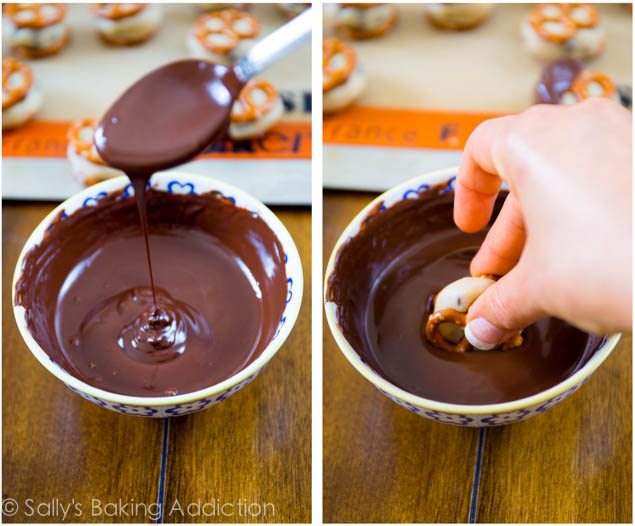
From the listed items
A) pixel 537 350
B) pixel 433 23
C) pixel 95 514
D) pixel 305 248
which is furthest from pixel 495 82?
pixel 95 514

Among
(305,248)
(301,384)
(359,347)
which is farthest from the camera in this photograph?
(305,248)

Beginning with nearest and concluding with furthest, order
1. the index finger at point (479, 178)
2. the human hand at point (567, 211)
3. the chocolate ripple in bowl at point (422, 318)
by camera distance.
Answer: the human hand at point (567, 211) → the index finger at point (479, 178) → the chocolate ripple in bowl at point (422, 318)

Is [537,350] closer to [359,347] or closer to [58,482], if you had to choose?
[359,347]

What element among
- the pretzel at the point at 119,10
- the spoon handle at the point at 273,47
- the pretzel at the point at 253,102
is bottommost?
the pretzel at the point at 253,102

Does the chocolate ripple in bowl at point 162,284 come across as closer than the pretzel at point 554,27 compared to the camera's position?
Yes

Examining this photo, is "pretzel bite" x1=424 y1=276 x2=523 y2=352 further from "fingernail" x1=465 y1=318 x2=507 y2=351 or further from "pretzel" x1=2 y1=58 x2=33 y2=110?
"pretzel" x1=2 y1=58 x2=33 y2=110

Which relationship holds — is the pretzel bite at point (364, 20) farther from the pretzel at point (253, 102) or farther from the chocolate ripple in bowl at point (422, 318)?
the chocolate ripple in bowl at point (422, 318)
